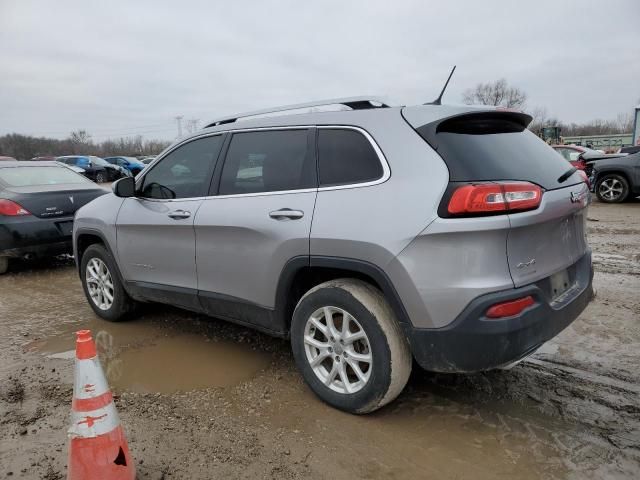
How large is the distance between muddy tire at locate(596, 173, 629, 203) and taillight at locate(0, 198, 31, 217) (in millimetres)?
11943

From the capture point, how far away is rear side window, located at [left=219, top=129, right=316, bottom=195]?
3094 mm

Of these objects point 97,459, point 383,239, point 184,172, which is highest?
point 184,172

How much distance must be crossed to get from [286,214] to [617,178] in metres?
11.3

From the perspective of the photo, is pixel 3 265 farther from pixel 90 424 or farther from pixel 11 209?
pixel 90 424

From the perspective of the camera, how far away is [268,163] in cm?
329

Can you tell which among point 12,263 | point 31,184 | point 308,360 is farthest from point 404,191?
point 12,263

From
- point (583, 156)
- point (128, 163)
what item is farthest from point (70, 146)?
point (583, 156)

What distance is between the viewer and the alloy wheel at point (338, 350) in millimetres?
2779

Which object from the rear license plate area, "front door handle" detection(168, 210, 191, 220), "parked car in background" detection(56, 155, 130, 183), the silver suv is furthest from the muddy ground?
"parked car in background" detection(56, 155, 130, 183)

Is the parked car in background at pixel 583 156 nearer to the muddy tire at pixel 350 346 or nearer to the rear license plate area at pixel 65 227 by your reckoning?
the rear license plate area at pixel 65 227

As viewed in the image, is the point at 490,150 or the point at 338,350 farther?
the point at 338,350

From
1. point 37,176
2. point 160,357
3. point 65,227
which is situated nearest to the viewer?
point 160,357

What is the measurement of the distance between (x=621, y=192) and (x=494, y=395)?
10.6 metres

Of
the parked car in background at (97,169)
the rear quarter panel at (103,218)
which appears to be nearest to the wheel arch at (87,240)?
the rear quarter panel at (103,218)
